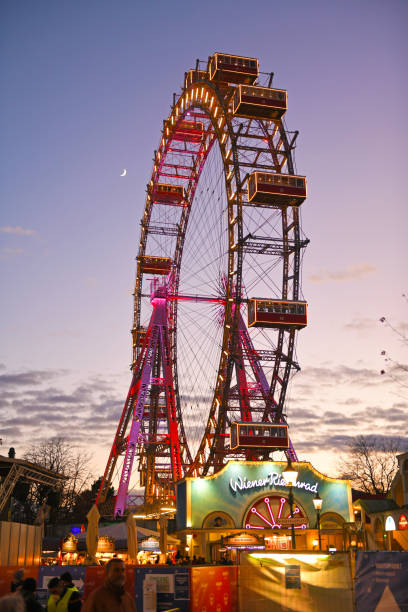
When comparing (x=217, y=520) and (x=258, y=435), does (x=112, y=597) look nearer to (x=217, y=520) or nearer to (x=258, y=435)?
(x=217, y=520)

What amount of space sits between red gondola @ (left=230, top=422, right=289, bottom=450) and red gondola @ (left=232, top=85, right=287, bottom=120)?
1753cm

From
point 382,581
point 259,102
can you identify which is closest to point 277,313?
point 259,102

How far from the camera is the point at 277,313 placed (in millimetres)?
38625

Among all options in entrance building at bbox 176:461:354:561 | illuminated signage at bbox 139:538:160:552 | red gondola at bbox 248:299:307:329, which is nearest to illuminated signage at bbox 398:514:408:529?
entrance building at bbox 176:461:354:561

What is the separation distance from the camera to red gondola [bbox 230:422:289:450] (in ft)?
120

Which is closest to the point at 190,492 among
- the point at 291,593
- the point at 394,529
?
the point at 394,529

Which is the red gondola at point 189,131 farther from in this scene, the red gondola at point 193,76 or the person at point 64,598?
the person at point 64,598

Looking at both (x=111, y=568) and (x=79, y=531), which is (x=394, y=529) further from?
(x=111, y=568)

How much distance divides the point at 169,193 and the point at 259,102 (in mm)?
14761

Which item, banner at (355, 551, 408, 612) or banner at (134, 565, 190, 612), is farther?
banner at (134, 565, 190, 612)

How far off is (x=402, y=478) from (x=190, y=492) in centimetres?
1332

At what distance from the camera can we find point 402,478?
123 feet

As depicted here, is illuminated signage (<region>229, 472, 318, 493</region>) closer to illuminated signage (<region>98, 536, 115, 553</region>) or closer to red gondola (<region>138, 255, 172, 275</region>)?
illuminated signage (<region>98, 536, 115, 553</region>)

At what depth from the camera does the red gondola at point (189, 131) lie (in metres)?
48.4
